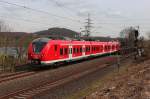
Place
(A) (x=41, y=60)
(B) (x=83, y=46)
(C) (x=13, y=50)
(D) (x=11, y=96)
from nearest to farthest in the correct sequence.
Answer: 1. (D) (x=11, y=96)
2. (A) (x=41, y=60)
3. (C) (x=13, y=50)
4. (B) (x=83, y=46)

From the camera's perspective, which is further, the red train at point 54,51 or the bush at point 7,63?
the red train at point 54,51

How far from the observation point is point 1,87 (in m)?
16.4

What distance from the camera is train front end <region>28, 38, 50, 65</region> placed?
82.3 feet

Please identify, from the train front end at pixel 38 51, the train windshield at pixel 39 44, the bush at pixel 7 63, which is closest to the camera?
the bush at pixel 7 63

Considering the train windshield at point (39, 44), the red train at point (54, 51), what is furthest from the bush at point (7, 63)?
the train windshield at point (39, 44)

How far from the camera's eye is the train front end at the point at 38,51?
25.1m

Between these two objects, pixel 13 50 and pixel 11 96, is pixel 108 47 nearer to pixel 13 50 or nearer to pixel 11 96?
pixel 13 50

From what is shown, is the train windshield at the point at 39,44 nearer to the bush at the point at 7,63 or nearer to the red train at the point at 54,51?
the red train at the point at 54,51

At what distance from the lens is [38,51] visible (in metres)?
25.4

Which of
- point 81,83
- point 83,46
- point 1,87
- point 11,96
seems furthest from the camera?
point 83,46

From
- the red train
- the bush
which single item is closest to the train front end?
the red train

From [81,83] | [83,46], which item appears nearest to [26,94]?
[81,83]

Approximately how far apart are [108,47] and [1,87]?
4043 centimetres

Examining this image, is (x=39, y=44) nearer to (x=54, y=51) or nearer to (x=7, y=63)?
(x=54, y=51)
